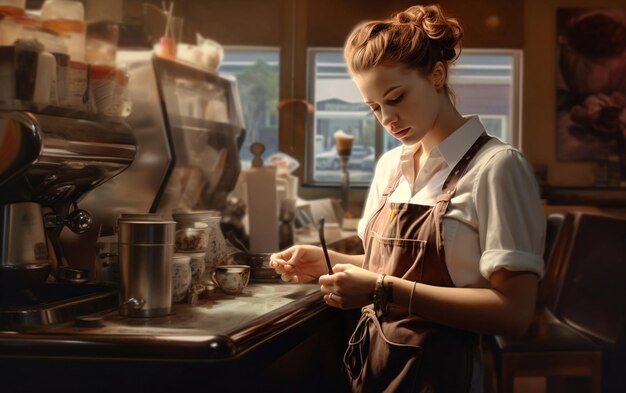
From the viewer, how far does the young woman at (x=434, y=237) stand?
142cm

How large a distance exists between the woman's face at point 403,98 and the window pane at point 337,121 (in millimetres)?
4657

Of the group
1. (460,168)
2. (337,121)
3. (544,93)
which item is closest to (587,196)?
(544,93)

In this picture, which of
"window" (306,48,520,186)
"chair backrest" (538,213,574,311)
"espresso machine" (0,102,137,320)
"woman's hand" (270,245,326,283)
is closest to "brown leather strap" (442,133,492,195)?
"woman's hand" (270,245,326,283)

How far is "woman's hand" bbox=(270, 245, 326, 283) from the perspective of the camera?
70.3 inches

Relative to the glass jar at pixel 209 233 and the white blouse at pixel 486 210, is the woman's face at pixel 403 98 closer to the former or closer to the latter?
the white blouse at pixel 486 210

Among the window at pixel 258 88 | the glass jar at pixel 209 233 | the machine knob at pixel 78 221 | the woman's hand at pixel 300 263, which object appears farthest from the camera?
the window at pixel 258 88

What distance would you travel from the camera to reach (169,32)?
278 centimetres

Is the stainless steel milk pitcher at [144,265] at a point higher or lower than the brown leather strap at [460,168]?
lower

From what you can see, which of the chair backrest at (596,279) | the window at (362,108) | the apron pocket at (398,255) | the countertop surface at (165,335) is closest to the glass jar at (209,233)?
the countertop surface at (165,335)

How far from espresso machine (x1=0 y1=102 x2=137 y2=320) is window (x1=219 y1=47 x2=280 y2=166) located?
4135 mm

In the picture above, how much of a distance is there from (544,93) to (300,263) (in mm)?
4976

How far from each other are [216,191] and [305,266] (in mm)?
1159

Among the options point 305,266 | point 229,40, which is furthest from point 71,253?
point 229,40

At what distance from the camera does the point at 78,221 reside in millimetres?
1662
